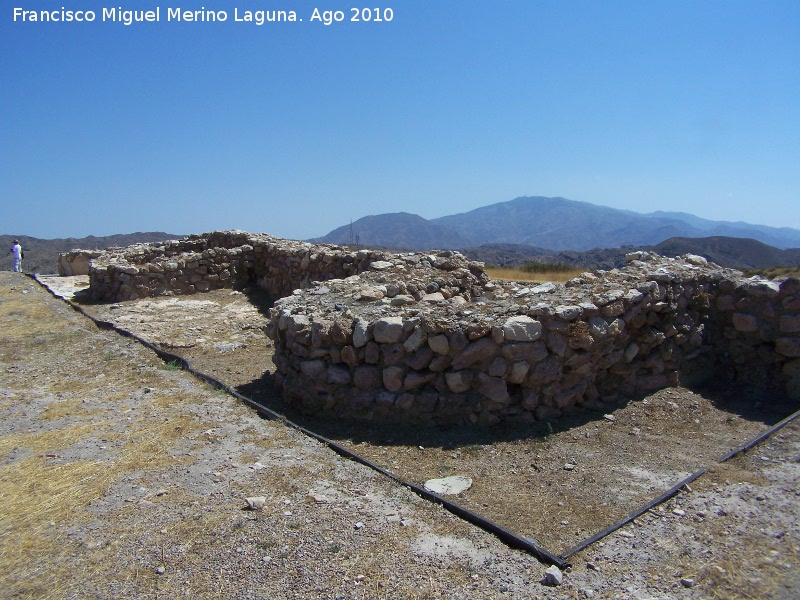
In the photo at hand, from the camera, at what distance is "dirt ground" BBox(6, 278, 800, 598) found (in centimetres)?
366

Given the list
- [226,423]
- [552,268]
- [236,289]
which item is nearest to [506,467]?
[226,423]

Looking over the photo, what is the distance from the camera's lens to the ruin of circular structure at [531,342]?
19.8 feet

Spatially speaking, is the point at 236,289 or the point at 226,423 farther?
the point at 236,289

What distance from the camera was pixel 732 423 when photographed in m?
6.52

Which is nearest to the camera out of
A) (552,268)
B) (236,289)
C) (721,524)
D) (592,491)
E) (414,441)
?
(721,524)

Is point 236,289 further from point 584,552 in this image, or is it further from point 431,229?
point 431,229

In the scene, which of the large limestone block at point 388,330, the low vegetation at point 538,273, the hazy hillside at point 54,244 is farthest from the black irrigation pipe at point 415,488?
the hazy hillside at point 54,244

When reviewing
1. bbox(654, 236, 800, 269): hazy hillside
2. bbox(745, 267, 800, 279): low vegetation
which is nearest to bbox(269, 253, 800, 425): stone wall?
bbox(745, 267, 800, 279): low vegetation

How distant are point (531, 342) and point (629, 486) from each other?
1.66 meters

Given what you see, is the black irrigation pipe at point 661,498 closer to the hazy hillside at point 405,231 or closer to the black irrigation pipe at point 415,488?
the black irrigation pipe at point 415,488

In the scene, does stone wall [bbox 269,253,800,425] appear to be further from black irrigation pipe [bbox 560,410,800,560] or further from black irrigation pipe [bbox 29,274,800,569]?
black irrigation pipe [bbox 560,410,800,560]

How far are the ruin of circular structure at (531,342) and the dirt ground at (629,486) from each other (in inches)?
10.5

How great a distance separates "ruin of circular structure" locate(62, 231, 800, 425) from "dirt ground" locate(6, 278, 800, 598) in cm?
27

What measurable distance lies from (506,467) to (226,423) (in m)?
2.96
